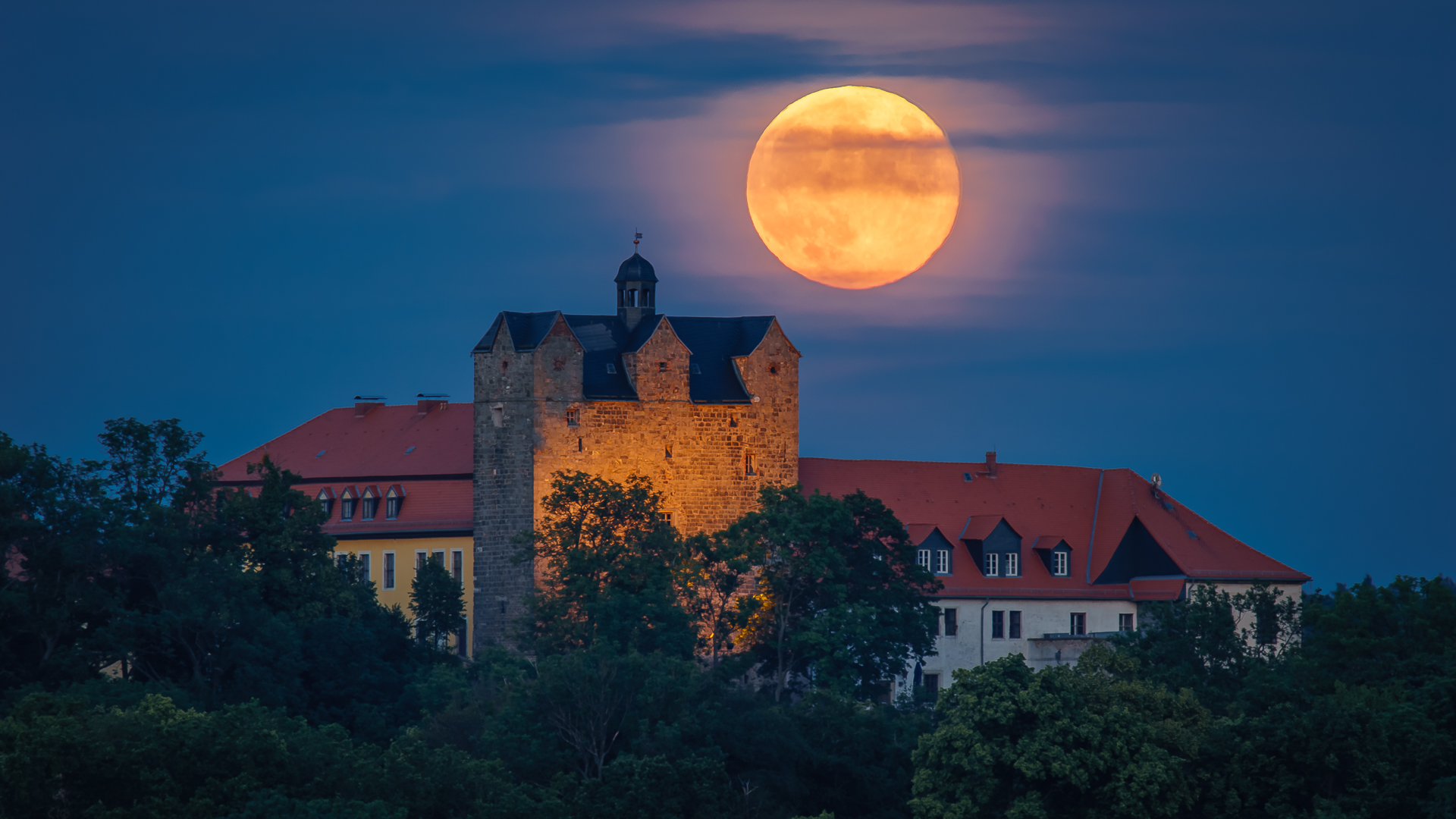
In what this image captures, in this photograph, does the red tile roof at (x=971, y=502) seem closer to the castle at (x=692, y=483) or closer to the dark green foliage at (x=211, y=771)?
the castle at (x=692, y=483)

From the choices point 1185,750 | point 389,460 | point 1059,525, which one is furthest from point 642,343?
point 1185,750

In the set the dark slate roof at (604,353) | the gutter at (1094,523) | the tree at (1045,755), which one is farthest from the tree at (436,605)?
the tree at (1045,755)

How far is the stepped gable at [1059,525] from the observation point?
9694 cm

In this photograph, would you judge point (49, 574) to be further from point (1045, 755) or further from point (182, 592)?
point (1045, 755)

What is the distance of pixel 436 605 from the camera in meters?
90.1

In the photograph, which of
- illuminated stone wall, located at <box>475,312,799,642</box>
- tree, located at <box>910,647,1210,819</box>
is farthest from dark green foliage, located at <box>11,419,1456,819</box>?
illuminated stone wall, located at <box>475,312,799,642</box>

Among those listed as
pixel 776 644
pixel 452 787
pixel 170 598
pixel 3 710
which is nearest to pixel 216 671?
pixel 170 598

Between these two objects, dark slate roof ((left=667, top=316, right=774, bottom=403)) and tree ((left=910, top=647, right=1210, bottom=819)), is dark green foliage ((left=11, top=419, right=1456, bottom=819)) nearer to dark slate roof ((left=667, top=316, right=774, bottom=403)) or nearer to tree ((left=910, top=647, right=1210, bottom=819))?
tree ((left=910, top=647, right=1210, bottom=819))

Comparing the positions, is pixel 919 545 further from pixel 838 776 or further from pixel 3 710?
pixel 3 710

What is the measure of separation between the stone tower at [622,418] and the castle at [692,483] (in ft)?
0.20

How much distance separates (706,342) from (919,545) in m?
11.0

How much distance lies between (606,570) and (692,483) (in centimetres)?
796

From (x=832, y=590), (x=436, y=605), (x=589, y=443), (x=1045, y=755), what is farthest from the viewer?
(x=436, y=605)

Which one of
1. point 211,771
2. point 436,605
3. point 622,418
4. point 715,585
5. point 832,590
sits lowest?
point 211,771
